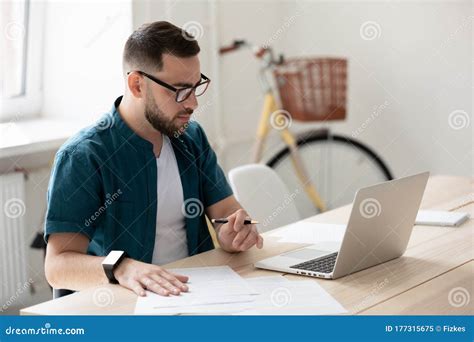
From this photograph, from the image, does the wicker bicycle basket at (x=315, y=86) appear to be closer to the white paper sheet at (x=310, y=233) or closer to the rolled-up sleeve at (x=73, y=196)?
the white paper sheet at (x=310, y=233)

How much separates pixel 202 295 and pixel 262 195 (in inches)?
40.8

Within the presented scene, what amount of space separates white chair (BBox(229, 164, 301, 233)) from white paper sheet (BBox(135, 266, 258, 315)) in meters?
0.77

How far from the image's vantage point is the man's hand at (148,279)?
1.77 meters

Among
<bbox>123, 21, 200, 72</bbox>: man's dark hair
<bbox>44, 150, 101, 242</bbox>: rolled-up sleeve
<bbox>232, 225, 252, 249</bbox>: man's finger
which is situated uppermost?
<bbox>123, 21, 200, 72</bbox>: man's dark hair

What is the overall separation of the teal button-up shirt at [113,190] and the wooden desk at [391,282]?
19 centimetres

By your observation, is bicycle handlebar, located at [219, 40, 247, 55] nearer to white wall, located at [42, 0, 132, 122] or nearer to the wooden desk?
white wall, located at [42, 0, 132, 122]

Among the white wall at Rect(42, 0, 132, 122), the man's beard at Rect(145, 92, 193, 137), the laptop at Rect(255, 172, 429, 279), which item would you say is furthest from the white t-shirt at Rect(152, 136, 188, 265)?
the white wall at Rect(42, 0, 132, 122)

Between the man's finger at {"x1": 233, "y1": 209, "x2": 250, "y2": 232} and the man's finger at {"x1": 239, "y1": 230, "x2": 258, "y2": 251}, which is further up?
the man's finger at {"x1": 233, "y1": 209, "x2": 250, "y2": 232}

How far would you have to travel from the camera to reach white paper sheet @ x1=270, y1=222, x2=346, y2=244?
7.50ft

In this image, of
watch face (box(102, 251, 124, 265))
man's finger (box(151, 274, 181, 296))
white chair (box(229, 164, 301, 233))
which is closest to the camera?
man's finger (box(151, 274, 181, 296))

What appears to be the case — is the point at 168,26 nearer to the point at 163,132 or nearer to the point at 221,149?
the point at 163,132

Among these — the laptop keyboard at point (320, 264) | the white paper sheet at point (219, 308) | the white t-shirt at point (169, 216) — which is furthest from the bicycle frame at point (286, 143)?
the white paper sheet at point (219, 308)

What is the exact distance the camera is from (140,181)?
221cm

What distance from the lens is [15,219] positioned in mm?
3309
